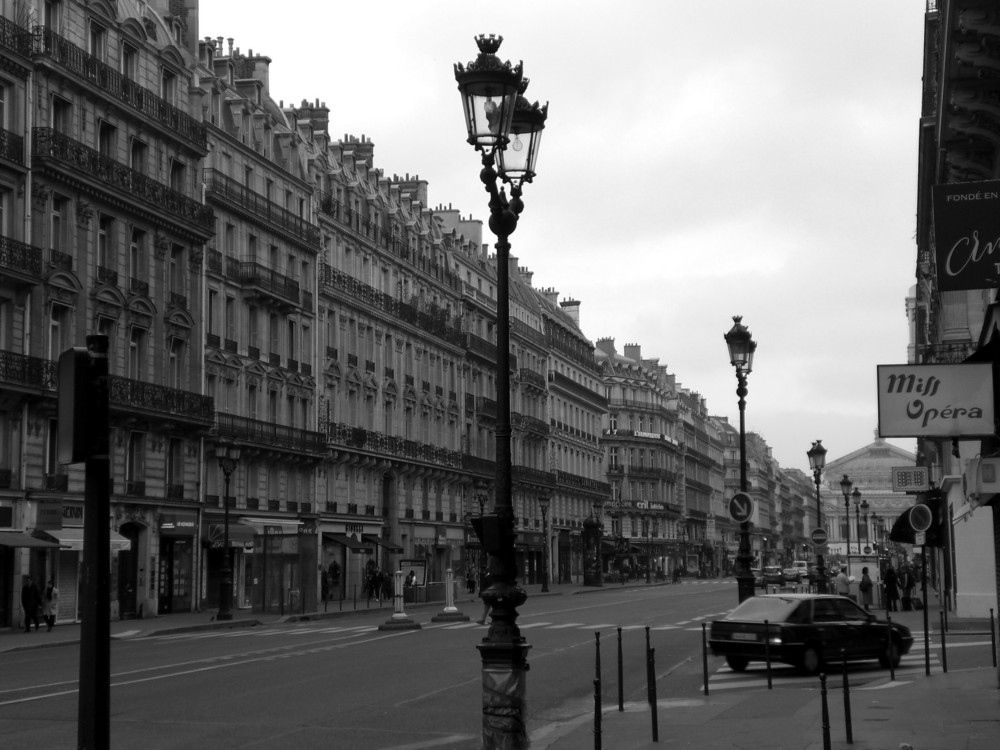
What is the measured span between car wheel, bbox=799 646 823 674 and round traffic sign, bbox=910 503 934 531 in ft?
9.90

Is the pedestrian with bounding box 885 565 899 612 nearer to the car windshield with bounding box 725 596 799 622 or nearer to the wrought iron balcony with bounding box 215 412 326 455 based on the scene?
the car windshield with bounding box 725 596 799 622

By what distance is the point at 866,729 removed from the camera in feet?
47.1

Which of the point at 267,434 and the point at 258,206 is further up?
the point at 258,206

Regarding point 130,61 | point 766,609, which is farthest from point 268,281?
point 766,609

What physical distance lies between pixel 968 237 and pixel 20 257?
109 ft

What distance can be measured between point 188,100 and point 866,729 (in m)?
45.2

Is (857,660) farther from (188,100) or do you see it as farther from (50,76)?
(188,100)

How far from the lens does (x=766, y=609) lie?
23.2 meters

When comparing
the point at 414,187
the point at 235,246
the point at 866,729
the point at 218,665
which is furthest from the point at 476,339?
the point at 866,729

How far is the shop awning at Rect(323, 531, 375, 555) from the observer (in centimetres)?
6538

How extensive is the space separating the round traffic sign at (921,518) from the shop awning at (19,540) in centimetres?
2600

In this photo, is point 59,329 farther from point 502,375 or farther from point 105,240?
point 502,375

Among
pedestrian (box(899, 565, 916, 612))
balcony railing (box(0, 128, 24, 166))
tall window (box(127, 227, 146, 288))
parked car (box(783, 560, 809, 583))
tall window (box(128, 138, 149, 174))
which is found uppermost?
tall window (box(128, 138, 149, 174))

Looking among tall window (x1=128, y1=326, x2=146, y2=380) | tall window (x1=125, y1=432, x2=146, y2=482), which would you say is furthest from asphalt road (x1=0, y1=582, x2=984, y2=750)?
tall window (x1=128, y1=326, x2=146, y2=380)
